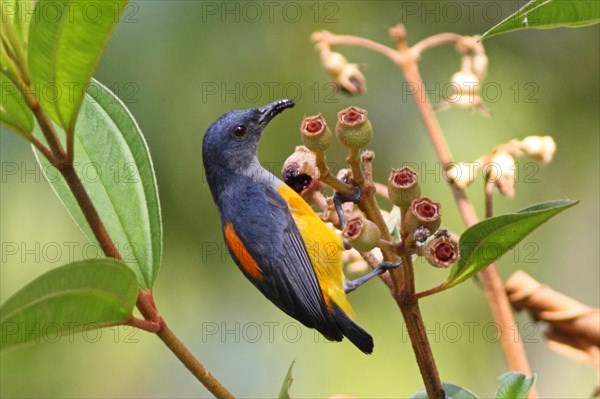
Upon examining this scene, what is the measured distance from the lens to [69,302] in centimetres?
127

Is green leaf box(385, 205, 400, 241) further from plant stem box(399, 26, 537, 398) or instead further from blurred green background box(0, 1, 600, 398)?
blurred green background box(0, 1, 600, 398)

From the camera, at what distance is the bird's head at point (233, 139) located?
2604 millimetres

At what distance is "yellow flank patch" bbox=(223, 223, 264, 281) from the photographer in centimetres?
225

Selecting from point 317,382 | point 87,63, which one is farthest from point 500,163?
point 317,382

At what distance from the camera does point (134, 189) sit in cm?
161

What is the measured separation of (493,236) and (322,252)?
3.22 feet

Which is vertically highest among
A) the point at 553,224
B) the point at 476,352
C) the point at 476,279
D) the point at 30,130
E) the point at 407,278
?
the point at 30,130

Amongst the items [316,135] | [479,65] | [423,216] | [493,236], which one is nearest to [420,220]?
[423,216]

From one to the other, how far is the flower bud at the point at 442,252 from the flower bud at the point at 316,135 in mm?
263

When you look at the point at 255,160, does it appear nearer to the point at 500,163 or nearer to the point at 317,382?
the point at 317,382

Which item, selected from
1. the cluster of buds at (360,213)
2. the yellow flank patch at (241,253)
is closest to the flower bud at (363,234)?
the cluster of buds at (360,213)

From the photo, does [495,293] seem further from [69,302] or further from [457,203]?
[69,302]

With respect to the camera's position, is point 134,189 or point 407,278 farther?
point 134,189

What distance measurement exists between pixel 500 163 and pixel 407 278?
0.54m
